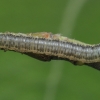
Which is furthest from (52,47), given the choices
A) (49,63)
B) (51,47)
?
(49,63)

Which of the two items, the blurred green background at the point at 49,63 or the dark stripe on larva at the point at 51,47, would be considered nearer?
the dark stripe on larva at the point at 51,47

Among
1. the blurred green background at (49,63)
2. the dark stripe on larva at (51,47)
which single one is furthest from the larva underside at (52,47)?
the blurred green background at (49,63)

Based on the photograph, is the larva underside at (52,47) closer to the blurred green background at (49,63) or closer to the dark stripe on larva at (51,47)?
the dark stripe on larva at (51,47)

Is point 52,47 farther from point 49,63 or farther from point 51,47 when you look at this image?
point 49,63

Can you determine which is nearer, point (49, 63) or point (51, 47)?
point (51, 47)

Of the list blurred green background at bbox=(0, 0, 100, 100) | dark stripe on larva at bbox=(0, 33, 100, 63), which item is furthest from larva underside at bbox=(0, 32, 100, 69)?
blurred green background at bbox=(0, 0, 100, 100)

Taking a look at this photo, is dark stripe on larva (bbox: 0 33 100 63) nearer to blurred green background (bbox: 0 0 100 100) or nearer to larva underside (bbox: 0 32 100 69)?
larva underside (bbox: 0 32 100 69)
